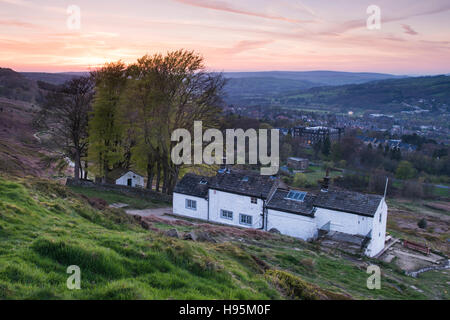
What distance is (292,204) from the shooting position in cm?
3139

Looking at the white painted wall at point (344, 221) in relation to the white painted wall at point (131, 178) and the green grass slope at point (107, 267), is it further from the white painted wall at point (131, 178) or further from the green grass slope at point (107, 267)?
the white painted wall at point (131, 178)

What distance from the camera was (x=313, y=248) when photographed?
25594 mm

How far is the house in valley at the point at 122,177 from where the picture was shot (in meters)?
43.9

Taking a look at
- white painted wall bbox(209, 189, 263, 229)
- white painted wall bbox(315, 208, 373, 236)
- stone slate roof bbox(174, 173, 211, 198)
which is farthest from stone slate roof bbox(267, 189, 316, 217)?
stone slate roof bbox(174, 173, 211, 198)

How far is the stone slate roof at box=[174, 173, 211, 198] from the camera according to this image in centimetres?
3634

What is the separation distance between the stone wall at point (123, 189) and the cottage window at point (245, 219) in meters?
10.4

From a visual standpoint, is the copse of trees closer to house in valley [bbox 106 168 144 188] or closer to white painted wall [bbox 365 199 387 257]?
house in valley [bbox 106 168 144 188]

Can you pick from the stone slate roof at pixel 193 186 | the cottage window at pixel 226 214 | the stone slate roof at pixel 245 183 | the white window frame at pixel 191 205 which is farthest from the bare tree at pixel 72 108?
the cottage window at pixel 226 214

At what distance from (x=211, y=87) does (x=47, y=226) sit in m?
27.7

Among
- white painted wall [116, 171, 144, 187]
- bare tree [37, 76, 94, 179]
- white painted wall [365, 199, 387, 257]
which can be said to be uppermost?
bare tree [37, 76, 94, 179]

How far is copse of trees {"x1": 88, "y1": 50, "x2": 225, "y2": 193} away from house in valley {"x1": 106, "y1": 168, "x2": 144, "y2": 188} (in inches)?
66.3

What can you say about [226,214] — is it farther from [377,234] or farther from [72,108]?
[72,108]

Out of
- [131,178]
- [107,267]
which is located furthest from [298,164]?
[107,267]
